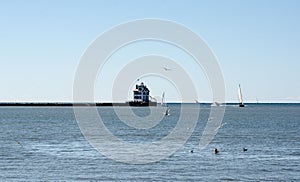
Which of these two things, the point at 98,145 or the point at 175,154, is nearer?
the point at 175,154

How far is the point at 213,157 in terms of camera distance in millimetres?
78062

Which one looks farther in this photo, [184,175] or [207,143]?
[207,143]

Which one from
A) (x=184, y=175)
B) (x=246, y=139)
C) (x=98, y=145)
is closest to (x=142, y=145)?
(x=98, y=145)


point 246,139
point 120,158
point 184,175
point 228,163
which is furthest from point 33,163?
point 246,139

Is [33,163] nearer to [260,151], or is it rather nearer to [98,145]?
[98,145]

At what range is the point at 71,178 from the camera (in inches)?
2347

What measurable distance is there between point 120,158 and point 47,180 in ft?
64.6

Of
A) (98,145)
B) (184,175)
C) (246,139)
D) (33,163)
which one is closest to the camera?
(184,175)

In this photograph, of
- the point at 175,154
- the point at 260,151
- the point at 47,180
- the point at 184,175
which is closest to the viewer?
the point at 47,180

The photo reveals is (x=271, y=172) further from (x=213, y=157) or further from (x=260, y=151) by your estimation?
(x=260, y=151)

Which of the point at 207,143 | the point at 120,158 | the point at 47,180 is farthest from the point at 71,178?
the point at 207,143

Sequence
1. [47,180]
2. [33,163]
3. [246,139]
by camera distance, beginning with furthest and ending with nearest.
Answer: [246,139] → [33,163] → [47,180]

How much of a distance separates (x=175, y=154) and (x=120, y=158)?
9.21 meters

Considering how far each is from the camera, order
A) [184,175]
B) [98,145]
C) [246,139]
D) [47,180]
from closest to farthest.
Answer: [47,180]
[184,175]
[98,145]
[246,139]
